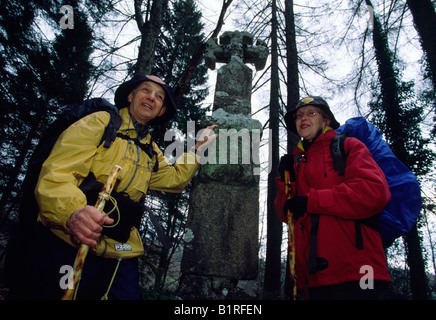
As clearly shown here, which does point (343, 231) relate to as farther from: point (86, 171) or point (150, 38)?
point (150, 38)

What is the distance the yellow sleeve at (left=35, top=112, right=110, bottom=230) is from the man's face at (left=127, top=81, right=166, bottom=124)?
0.45 metres

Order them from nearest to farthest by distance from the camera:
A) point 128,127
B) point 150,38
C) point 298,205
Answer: point 298,205
point 128,127
point 150,38

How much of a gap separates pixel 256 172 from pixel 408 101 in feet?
30.9

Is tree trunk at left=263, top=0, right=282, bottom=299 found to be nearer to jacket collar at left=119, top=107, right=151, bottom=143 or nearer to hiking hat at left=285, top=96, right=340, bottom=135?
hiking hat at left=285, top=96, right=340, bottom=135

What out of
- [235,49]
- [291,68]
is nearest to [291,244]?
[235,49]

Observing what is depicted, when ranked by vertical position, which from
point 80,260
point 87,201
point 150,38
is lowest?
point 80,260

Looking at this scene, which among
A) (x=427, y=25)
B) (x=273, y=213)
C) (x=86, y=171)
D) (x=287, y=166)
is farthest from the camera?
(x=273, y=213)

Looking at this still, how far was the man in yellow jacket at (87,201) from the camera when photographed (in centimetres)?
143

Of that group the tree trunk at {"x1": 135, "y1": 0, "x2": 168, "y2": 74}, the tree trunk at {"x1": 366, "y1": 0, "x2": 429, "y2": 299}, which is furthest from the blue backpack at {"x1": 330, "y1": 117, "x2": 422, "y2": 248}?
the tree trunk at {"x1": 366, "y1": 0, "x2": 429, "y2": 299}

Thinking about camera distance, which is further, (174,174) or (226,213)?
(174,174)

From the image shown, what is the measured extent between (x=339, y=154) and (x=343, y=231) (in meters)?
0.61

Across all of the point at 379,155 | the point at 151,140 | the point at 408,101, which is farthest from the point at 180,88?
the point at 408,101

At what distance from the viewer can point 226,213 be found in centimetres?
219

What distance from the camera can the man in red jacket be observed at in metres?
1.60
